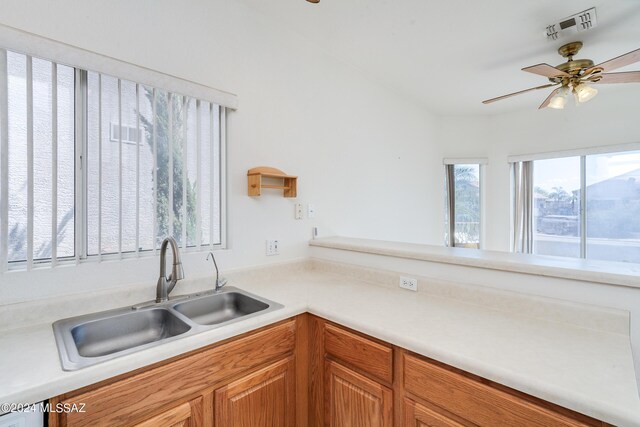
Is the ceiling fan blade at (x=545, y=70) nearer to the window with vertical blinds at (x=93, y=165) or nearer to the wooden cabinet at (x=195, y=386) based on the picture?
the window with vertical blinds at (x=93, y=165)

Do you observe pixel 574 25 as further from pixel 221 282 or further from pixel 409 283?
pixel 221 282

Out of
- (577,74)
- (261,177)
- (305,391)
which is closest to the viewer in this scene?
(305,391)

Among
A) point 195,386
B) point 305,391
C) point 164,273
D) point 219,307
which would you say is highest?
point 164,273

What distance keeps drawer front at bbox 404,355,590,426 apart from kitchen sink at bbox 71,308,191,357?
0.92 meters

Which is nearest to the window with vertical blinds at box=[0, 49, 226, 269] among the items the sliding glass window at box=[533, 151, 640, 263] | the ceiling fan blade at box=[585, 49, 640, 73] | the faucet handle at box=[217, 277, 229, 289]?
the faucet handle at box=[217, 277, 229, 289]

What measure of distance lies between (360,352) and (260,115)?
1591mm

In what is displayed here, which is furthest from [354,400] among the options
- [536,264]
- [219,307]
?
[536,264]

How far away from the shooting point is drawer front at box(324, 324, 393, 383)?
3.80ft

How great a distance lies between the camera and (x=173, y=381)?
1.01 metres

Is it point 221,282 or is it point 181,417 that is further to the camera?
point 221,282

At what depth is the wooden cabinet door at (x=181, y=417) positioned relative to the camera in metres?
0.97

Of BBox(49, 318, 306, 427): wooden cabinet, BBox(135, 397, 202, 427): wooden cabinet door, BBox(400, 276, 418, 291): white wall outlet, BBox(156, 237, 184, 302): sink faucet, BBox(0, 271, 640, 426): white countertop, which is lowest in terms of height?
BBox(135, 397, 202, 427): wooden cabinet door

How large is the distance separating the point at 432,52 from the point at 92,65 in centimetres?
251

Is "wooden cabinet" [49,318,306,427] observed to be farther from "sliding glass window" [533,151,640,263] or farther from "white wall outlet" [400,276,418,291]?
"sliding glass window" [533,151,640,263]
